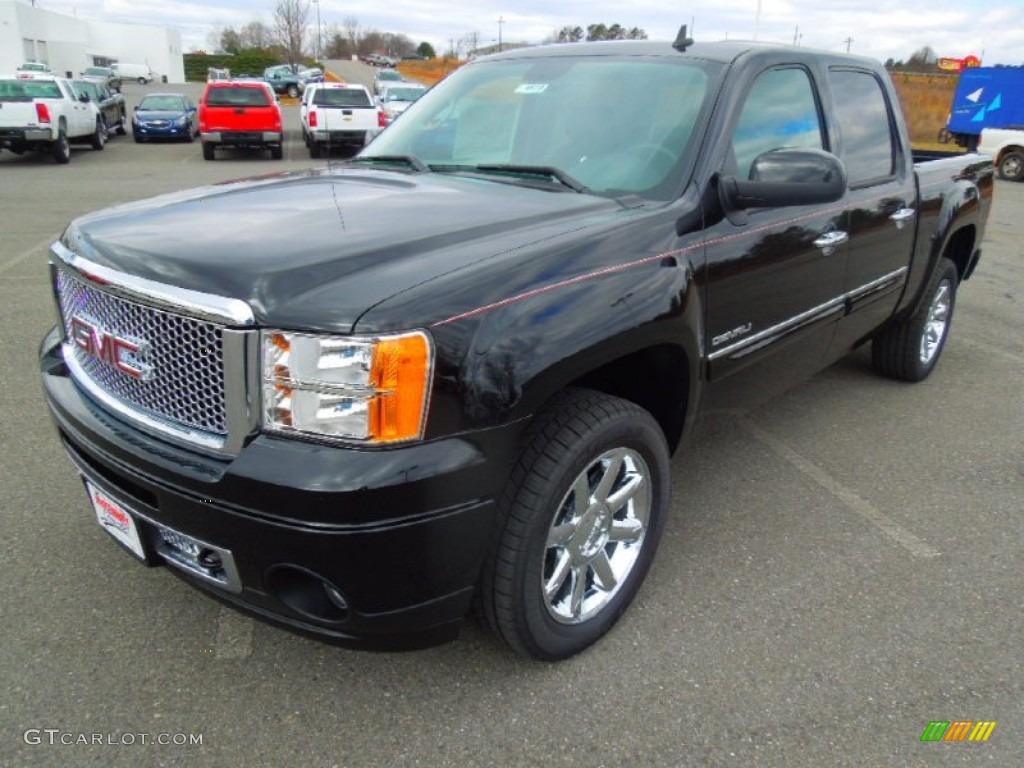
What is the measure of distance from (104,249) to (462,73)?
2.13m

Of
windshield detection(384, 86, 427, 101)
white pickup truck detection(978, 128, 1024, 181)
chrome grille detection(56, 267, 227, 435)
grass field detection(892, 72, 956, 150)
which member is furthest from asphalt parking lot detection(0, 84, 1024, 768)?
grass field detection(892, 72, 956, 150)

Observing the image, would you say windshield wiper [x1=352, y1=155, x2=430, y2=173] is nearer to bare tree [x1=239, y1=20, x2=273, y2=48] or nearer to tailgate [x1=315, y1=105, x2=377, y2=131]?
tailgate [x1=315, y1=105, x2=377, y2=131]

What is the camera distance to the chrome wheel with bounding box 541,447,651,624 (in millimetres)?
2402

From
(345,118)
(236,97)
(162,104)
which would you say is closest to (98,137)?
(162,104)

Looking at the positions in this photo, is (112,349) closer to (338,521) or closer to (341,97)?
(338,521)

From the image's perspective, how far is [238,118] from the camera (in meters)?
18.7

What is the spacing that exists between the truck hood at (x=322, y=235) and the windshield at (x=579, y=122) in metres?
0.24

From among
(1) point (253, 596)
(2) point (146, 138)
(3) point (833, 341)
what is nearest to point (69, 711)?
(1) point (253, 596)

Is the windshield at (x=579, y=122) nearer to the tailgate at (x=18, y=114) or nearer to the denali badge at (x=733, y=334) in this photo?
the denali badge at (x=733, y=334)

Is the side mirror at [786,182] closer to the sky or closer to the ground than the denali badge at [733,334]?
closer to the sky

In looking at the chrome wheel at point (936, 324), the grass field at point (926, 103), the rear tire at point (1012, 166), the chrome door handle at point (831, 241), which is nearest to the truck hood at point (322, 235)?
the chrome door handle at point (831, 241)

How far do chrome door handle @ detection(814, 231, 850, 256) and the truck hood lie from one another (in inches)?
44.7

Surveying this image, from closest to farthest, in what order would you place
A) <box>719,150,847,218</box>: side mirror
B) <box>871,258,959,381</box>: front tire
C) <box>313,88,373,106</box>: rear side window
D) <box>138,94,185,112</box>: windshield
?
<box>719,150,847,218</box>: side mirror, <box>871,258,959,381</box>: front tire, <box>313,88,373,106</box>: rear side window, <box>138,94,185,112</box>: windshield

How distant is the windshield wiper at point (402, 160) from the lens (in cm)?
329
